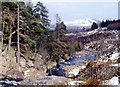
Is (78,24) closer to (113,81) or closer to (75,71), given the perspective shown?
(75,71)

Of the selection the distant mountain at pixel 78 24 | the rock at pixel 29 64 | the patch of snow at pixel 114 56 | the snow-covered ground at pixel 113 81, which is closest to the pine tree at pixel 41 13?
the distant mountain at pixel 78 24

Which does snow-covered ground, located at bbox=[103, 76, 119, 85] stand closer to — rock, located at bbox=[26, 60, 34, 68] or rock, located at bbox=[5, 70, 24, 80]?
rock, located at bbox=[5, 70, 24, 80]

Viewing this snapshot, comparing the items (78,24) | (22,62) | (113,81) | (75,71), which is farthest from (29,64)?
(113,81)

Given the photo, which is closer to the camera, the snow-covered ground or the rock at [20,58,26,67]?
the snow-covered ground

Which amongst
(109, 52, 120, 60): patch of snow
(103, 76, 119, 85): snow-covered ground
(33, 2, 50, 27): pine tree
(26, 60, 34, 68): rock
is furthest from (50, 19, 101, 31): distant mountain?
(103, 76, 119, 85): snow-covered ground

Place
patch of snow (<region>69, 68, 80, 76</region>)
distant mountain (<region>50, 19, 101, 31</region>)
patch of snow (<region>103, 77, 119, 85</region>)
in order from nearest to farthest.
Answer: patch of snow (<region>103, 77, 119, 85</region>), distant mountain (<region>50, 19, 101, 31</region>), patch of snow (<region>69, 68, 80, 76</region>)

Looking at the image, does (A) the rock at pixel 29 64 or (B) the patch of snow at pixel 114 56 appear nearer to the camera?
(B) the patch of snow at pixel 114 56

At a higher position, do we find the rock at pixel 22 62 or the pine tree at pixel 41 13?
the pine tree at pixel 41 13

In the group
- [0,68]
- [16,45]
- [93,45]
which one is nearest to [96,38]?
[93,45]

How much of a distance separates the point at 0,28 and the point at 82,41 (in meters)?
2.09

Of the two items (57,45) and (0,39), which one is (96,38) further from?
(0,39)

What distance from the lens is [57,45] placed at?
27.5ft

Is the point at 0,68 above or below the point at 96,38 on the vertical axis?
below

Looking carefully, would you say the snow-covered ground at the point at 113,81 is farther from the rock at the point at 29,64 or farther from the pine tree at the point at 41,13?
the rock at the point at 29,64
